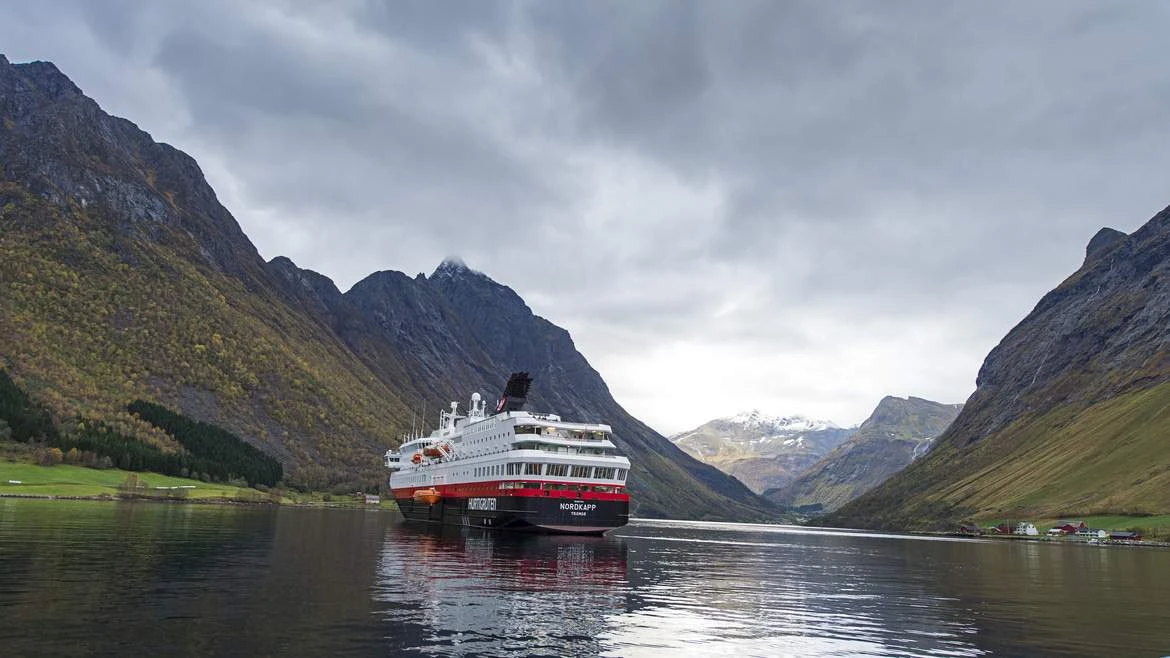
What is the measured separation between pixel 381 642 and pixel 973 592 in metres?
44.9

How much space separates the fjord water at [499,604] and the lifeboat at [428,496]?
63.0 m

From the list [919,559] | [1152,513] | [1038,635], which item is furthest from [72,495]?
[1152,513]

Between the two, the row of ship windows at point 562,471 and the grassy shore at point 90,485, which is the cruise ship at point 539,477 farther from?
the grassy shore at point 90,485

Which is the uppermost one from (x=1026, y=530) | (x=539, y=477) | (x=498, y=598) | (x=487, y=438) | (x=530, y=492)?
(x=487, y=438)

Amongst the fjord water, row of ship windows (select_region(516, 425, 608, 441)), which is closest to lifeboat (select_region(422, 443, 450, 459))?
row of ship windows (select_region(516, 425, 608, 441))

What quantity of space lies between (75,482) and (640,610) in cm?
15867

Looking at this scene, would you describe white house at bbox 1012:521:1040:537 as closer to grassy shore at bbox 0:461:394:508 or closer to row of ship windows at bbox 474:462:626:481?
row of ship windows at bbox 474:462:626:481

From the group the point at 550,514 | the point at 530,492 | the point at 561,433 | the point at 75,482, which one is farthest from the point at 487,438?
the point at 75,482

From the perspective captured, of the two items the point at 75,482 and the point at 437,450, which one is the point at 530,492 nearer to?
the point at 437,450

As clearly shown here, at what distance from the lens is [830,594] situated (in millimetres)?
52406

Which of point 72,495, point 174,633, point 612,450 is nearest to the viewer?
point 174,633

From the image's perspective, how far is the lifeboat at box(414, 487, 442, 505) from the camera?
136125 mm

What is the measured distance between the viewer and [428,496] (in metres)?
138

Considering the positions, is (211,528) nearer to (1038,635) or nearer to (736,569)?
(736,569)
